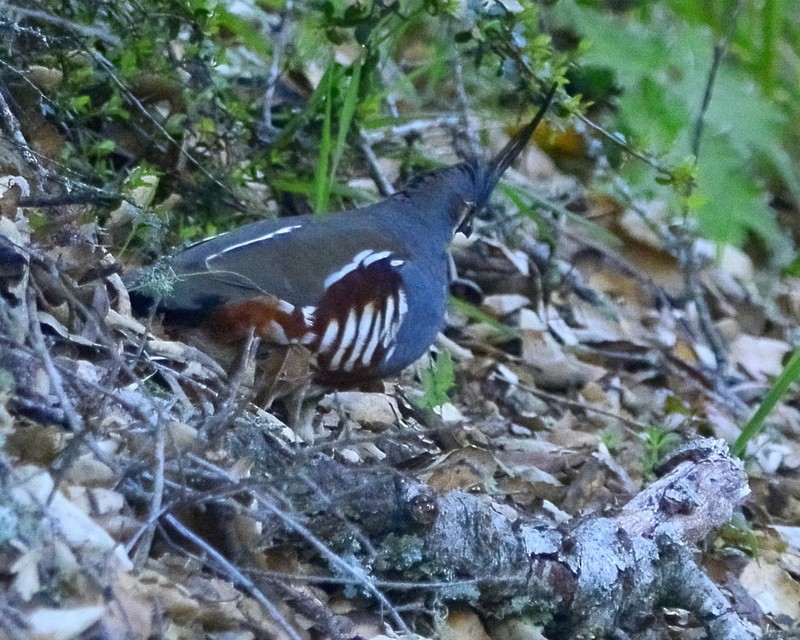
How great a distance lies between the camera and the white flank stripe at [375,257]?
3.53 meters

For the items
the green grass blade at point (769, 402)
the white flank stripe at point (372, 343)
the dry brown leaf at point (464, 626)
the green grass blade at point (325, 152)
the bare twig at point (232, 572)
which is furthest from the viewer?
the green grass blade at point (325, 152)

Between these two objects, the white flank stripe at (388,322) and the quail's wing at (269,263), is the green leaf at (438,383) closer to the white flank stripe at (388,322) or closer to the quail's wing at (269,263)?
the white flank stripe at (388,322)

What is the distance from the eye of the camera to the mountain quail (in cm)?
319

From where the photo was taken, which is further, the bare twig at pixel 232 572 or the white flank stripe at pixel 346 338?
the white flank stripe at pixel 346 338

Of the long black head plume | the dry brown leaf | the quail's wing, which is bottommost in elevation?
the dry brown leaf

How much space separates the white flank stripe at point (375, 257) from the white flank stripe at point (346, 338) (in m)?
0.20

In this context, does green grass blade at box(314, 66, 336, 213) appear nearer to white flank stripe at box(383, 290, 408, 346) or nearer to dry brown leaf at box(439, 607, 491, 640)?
white flank stripe at box(383, 290, 408, 346)

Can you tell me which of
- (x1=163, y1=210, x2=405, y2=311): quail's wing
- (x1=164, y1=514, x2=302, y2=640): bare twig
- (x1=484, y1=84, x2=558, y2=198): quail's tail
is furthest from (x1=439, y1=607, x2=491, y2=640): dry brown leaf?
(x1=484, y1=84, x2=558, y2=198): quail's tail

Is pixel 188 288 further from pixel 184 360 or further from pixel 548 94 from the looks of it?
pixel 548 94

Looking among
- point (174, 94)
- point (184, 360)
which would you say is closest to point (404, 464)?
point (184, 360)

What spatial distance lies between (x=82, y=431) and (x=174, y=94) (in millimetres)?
2477

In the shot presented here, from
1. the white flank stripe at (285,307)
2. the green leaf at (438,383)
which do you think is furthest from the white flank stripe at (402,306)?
the white flank stripe at (285,307)

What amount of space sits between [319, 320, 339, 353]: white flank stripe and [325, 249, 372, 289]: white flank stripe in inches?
4.4

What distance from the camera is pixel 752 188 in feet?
20.8
